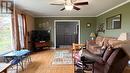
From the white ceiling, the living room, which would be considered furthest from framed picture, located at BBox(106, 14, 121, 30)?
the white ceiling

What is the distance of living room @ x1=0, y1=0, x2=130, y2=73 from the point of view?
18.2ft

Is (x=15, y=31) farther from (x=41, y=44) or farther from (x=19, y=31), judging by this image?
(x=41, y=44)

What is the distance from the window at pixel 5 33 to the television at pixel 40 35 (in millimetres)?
3218

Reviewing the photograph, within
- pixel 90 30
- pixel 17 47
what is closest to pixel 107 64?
pixel 17 47

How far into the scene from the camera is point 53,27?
10852 mm

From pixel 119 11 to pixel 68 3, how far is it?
8.26 feet

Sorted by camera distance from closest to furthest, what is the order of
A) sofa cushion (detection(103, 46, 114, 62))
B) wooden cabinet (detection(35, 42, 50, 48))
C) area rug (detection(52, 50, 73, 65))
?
1. sofa cushion (detection(103, 46, 114, 62))
2. area rug (detection(52, 50, 73, 65))
3. wooden cabinet (detection(35, 42, 50, 48))

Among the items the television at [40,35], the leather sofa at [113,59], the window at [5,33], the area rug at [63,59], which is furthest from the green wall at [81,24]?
the leather sofa at [113,59]

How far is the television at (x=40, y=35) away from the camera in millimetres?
9617

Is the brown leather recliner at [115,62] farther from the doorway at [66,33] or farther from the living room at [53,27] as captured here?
the doorway at [66,33]

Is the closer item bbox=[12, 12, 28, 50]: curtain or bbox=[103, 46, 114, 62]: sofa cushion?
bbox=[103, 46, 114, 62]: sofa cushion

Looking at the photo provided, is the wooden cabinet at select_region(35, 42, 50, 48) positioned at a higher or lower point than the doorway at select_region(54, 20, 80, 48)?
lower

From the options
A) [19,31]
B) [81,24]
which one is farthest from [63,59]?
[81,24]

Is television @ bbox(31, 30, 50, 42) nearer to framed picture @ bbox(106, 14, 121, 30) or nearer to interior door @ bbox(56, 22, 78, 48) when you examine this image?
interior door @ bbox(56, 22, 78, 48)
